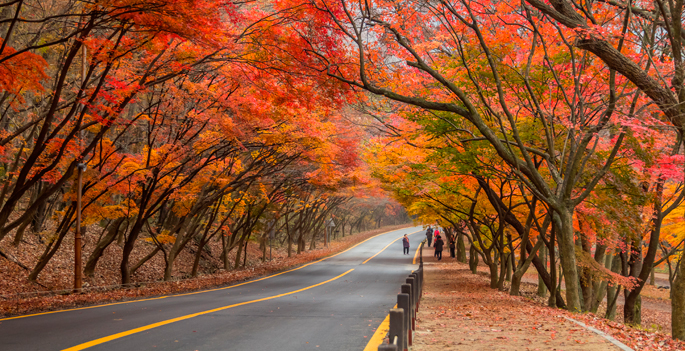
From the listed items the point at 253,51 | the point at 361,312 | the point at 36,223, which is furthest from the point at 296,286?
the point at 36,223

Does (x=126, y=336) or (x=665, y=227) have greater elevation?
(x=665, y=227)

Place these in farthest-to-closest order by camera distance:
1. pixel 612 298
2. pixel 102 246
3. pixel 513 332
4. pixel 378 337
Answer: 1. pixel 102 246
2. pixel 612 298
3. pixel 513 332
4. pixel 378 337

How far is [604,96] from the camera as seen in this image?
12.5 metres

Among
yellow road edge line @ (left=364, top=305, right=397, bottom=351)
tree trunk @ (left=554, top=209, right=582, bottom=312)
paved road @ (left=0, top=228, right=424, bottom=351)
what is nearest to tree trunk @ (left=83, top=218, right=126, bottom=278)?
paved road @ (left=0, top=228, right=424, bottom=351)

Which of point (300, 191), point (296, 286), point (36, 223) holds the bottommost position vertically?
point (296, 286)

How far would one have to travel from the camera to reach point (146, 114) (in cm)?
1446

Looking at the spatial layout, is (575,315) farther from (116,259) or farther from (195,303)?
(116,259)

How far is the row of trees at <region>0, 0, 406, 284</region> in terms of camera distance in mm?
9445

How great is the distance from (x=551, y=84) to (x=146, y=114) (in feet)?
38.9

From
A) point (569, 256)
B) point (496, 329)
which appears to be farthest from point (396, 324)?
point (569, 256)

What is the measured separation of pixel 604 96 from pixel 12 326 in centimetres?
1415

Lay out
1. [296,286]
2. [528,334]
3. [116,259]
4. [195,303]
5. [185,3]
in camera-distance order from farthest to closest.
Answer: [116,259] → [296,286] → [195,303] → [185,3] → [528,334]

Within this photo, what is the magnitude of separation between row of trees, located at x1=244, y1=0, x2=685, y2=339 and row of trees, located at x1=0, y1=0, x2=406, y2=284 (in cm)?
169

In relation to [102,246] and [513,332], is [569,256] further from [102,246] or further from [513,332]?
[102,246]
